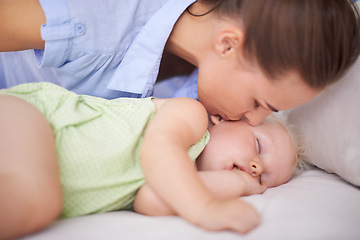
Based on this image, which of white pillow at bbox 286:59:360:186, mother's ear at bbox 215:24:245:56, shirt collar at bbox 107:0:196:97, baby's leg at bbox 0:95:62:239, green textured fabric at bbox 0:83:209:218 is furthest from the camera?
shirt collar at bbox 107:0:196:97

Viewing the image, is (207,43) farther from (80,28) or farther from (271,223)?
(271,223)

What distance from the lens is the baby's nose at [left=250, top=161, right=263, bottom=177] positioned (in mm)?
1055

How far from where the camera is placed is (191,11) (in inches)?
47.1

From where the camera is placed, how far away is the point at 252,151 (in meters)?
1.09

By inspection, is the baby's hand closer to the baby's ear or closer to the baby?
the baby

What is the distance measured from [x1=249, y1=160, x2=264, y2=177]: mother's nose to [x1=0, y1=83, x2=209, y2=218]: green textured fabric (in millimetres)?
198

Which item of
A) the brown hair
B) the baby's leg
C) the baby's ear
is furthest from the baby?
the brown hair

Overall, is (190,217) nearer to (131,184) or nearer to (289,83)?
(131,184)

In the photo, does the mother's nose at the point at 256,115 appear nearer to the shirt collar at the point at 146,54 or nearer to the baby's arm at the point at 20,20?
the shirt collar at the point at 146,54

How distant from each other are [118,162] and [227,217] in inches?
12.0

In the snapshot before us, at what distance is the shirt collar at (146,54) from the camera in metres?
1.19

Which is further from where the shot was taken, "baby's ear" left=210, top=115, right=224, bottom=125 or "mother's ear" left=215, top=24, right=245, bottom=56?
"baby's ear" left=210, top=115, right=224, bottom=125

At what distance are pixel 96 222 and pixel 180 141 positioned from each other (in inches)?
10.9

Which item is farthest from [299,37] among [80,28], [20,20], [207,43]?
[20,20]
